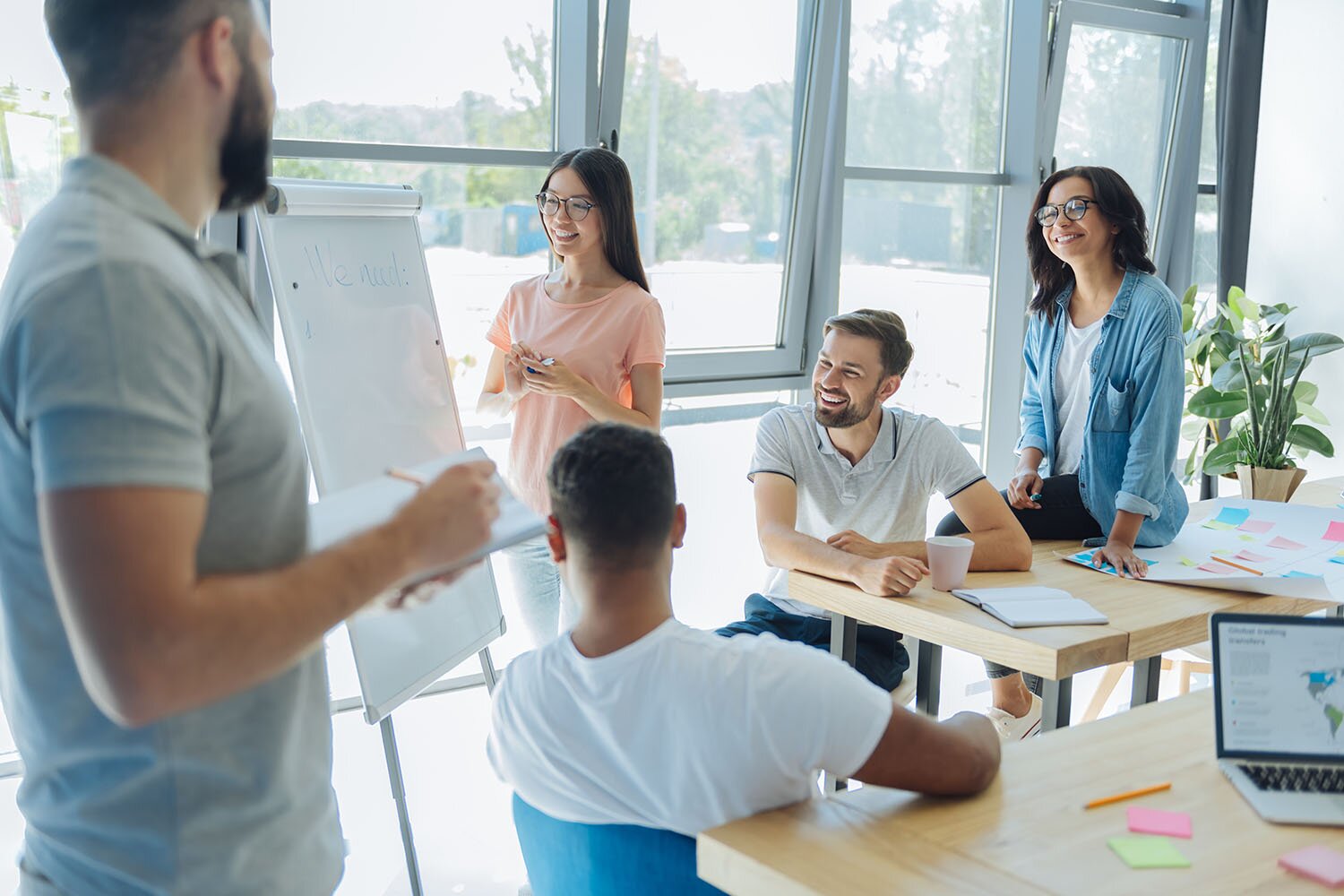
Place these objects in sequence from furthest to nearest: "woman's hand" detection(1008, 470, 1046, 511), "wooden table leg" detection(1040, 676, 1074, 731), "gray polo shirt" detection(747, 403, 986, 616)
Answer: "woman's hand" detection(1008, 470, 1046, 511)
"gray polo shirt" detection(747, 403, 986, 616)
"wooden table leg" detection(1040, 676, 1074, 731)

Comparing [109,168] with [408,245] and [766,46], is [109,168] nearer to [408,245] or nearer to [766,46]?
[408,245]

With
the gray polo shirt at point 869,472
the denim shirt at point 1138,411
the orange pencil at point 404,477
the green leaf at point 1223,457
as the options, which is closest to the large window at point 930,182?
the green leaf at point 1223,457

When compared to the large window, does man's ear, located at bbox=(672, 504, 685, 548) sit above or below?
below

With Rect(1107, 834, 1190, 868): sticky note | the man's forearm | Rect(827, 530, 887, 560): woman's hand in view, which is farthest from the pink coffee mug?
the man's forearm

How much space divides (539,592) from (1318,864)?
76.5 inches

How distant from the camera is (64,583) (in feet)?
2.77

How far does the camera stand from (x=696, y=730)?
139 cm

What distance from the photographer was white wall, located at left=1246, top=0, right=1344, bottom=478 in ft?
16.6

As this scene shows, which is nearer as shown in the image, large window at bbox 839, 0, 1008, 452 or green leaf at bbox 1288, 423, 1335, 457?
green leaf at bbox 1288, 423, 1335, 457

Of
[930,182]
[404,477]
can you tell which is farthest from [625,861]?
[930,182]

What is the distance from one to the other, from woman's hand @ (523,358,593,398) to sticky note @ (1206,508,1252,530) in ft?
5.80

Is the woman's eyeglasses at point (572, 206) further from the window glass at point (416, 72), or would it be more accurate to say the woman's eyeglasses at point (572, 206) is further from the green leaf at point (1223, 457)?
the green leaf at point (1223, 457)

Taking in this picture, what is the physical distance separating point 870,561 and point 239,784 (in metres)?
1.63

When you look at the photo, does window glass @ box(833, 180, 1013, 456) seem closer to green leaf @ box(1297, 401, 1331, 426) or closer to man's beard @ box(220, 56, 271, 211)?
green leaf @ box(1297, 401, 1331, 426)
